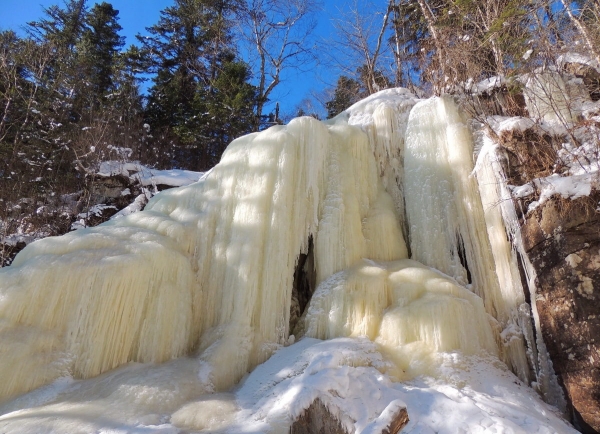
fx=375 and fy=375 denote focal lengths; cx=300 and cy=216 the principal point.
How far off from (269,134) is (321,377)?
15.1 ft

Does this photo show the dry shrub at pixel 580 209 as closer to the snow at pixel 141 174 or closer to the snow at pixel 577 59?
the snow at pixel 577 59

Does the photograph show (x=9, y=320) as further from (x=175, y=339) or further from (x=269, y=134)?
(x=269, y=134)

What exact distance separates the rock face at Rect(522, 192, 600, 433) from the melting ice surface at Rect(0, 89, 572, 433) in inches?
16.0

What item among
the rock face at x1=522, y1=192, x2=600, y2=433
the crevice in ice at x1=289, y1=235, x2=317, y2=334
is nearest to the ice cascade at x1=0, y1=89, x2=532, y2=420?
the crevice in ice at x1=289, y1=235, x2=317, y2=334

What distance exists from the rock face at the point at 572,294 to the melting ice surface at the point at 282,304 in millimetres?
407

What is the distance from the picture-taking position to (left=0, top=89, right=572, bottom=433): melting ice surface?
378cm

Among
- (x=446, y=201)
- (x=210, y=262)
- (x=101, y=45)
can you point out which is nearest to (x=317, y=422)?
(x=210, y=262)

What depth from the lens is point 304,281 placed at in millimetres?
6875

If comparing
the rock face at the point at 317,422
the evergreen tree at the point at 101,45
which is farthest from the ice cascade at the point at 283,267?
the evergreen tree at the point at 101,45

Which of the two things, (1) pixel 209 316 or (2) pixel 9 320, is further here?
(1) pixel 209 316

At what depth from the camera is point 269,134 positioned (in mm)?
7117

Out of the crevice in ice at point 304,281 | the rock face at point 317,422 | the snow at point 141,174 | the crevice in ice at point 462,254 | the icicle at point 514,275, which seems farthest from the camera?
the snow at point 141,174

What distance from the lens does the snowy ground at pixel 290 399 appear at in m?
3.42

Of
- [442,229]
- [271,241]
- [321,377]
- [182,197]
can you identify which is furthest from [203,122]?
[321,377]
